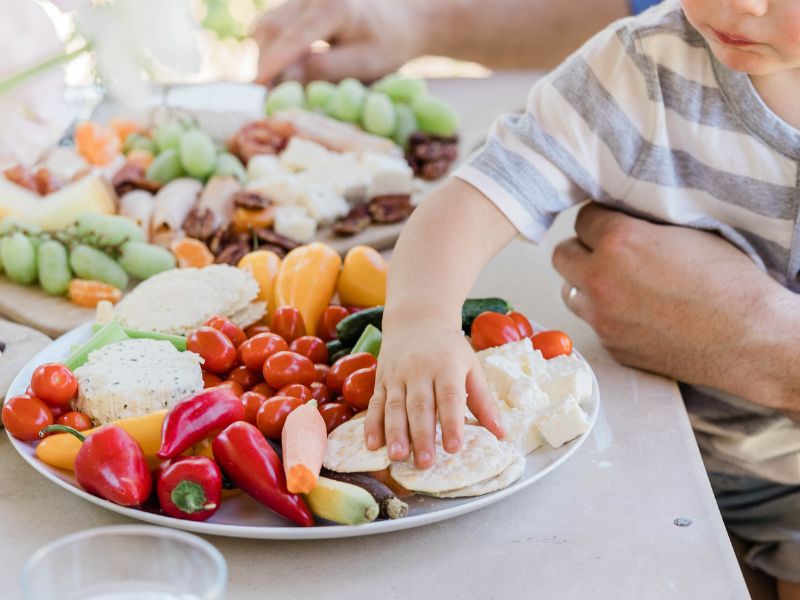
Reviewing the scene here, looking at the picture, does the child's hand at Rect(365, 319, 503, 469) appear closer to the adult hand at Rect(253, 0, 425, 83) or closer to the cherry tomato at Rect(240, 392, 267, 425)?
the cherry tomato at Rect(240, 392, 267, 425)

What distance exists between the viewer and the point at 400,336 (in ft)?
3.01

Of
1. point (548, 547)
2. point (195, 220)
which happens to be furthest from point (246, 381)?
point (195, 220)

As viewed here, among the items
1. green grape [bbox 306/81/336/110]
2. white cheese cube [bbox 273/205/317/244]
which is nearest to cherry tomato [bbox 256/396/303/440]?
white cheese cube [bbox 273/205/317/244]

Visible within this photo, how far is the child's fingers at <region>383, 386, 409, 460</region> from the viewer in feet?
2.63

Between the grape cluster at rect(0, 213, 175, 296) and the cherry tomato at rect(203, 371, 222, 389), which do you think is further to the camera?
the grape cluster at rect(0, 213, 175, 296)

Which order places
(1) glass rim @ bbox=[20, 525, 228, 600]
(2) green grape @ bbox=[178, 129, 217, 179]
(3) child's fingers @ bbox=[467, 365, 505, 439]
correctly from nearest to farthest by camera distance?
(1) glass rim @ bbox=[20, 525, 228, 600], (3) child's fingers @ bbox=[467, 365, 505, 439], (2) green grape @ bbox=[178, 129, 217, 179]

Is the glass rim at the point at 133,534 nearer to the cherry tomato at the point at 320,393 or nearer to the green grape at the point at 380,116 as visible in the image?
the cherry tomato at the point at 320,393

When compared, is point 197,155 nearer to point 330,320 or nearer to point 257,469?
point 330,320

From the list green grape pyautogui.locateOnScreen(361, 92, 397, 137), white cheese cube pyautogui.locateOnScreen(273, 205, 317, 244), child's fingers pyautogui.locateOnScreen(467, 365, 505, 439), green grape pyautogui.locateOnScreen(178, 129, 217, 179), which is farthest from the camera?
green grape pyautogui.locateOnScreen(361, 92, 397, 137)

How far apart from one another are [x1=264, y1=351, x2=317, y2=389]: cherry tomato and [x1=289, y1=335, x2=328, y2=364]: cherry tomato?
2.8 inches

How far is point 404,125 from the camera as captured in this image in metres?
1.94

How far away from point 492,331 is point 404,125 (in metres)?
0.97

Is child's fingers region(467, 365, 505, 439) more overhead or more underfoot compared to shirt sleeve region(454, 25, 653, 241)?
more underfoot

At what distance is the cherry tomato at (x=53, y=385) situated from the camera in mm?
912
